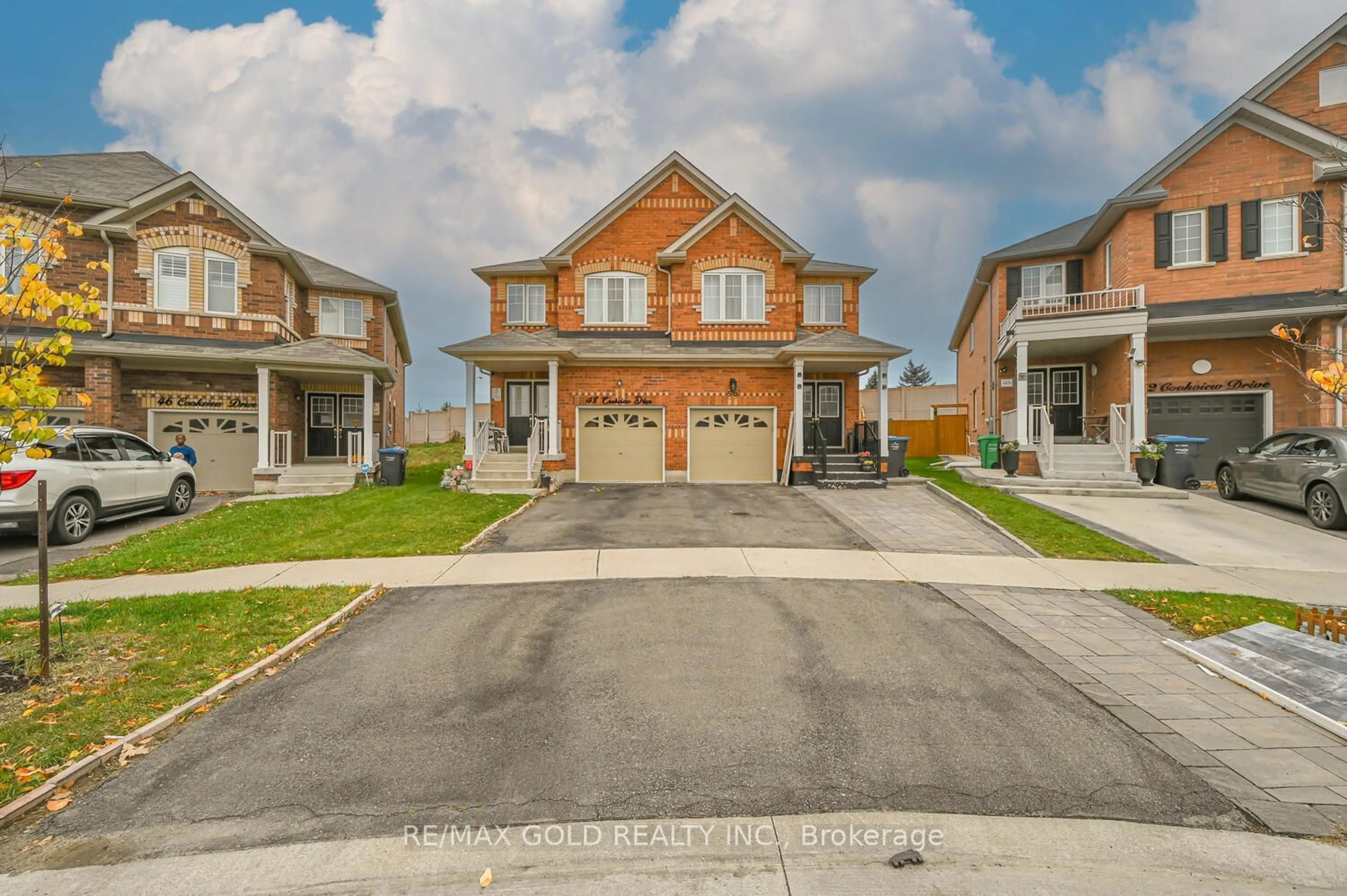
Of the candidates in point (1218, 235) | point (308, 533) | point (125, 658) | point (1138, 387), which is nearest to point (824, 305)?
point (1138, 387)

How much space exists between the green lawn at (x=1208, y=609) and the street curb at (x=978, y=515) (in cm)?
211

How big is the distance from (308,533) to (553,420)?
735 centimetres

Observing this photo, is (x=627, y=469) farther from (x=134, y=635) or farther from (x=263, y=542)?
(x=134, y=635)

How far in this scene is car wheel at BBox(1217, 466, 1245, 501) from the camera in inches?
533

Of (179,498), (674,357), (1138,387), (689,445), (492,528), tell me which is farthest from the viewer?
(689,445)

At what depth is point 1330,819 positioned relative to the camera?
3.10 m

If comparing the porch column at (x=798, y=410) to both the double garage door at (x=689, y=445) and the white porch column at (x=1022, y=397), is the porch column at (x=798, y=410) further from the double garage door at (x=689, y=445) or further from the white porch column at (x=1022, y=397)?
the white porch column at (x=1022, y=397)

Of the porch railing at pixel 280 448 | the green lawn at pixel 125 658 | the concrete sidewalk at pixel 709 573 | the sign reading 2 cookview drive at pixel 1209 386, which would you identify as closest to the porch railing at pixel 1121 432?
the sign reading 2 cookview drive at pixel 1209 386

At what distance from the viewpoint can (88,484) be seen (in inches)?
411

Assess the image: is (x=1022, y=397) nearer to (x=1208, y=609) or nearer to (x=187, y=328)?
(x=1208, y=609)

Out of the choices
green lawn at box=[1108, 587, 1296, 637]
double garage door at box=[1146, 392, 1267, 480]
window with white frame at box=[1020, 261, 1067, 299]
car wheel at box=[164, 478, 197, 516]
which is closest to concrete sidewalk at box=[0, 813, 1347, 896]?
green lawn at box=[1108, 587, 1296, 637]

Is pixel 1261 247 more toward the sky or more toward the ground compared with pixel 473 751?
more toward the sky

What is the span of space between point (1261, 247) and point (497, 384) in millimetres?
21694

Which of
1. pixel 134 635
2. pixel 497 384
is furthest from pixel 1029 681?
pixel 497 384
